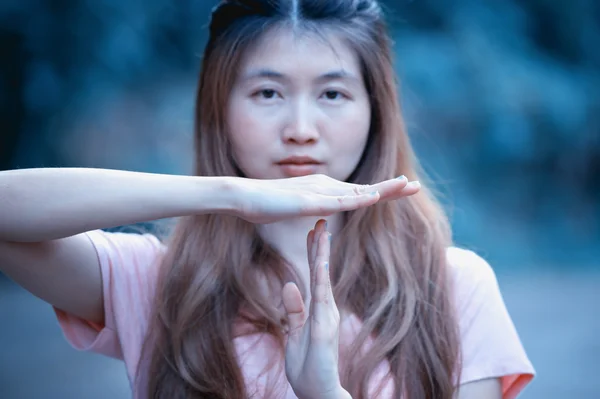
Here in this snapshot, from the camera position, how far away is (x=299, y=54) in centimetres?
126

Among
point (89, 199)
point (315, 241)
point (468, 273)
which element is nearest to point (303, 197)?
point (315, 241)

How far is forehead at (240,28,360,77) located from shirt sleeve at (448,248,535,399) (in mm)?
445

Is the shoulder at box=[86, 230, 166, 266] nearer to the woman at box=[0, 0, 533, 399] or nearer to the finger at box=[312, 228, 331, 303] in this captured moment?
the woman at box=[0, 0, 533, 399]

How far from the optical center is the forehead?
49.6 inches

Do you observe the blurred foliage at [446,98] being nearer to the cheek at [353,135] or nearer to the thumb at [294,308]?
the cheek at [353,135]

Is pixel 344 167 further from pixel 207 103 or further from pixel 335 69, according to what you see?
pixel 207 103

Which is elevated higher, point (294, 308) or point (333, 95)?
point (333, 95)

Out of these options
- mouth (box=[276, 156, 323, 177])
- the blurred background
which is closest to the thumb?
mouth (box=[276, 156, 323, 177])

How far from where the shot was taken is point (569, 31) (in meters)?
4.29

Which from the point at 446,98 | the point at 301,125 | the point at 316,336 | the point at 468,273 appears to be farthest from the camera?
the point at 446,98

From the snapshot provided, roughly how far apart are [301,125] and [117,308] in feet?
1.58

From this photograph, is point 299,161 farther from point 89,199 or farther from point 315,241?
point 89,199

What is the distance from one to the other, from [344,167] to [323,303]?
339 mm

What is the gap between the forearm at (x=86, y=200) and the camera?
3.33 ft
